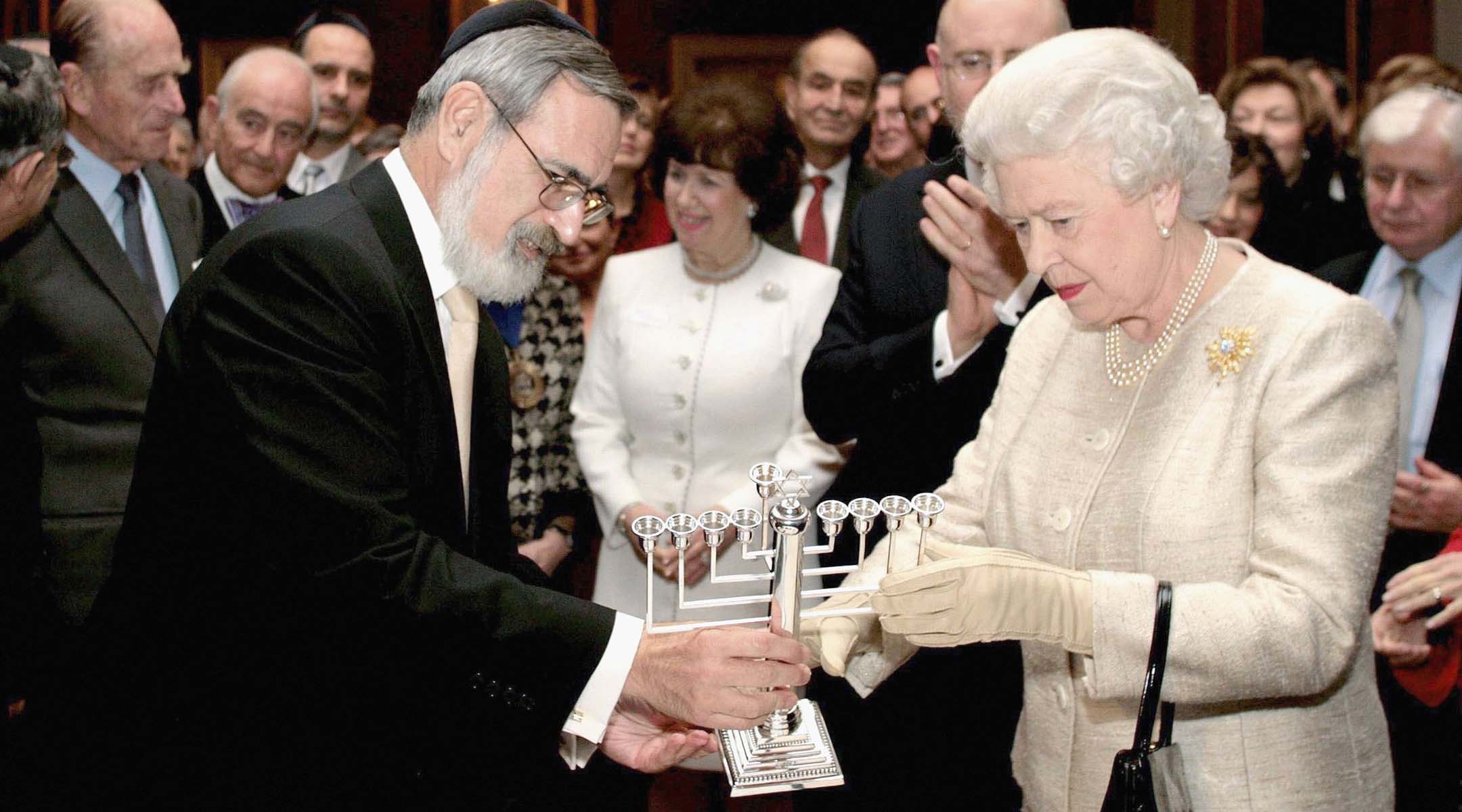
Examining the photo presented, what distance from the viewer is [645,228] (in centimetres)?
484

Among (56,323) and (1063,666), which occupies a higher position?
(56,323)

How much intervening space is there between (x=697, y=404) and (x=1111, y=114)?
6.20 ft

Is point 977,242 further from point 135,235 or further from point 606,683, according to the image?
point 135,235

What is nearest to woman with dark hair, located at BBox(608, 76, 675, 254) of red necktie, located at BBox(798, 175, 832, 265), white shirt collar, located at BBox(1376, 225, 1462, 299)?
red necktie, located at BBox(798, 175, 832, 265)

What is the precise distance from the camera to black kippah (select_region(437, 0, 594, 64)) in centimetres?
208

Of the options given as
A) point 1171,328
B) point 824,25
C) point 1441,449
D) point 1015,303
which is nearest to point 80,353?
point 1015,303

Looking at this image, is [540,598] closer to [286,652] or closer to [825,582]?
[286,652]

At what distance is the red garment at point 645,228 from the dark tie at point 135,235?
5.63 ft

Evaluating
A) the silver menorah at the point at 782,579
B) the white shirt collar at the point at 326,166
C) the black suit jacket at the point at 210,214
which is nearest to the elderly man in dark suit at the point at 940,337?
the silver menorah at the point at 782,579

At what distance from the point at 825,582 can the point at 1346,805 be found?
5.16ft

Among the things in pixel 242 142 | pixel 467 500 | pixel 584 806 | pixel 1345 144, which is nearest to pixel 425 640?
pixel 467 500

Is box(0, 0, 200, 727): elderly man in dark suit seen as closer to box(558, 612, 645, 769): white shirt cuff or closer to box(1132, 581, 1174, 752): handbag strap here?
box(558, 612, 645, 769): white shirt cuff

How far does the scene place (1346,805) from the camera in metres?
1.99

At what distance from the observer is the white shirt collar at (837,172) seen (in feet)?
16.1
